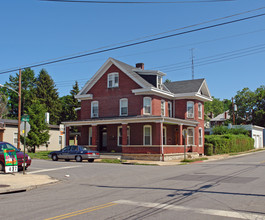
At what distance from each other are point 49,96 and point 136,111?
45964mm

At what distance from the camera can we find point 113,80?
117 feet

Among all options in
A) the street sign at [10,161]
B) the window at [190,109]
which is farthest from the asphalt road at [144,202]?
the window at [190,109]

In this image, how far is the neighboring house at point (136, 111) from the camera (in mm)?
31625

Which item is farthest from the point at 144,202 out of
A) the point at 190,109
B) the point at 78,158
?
the point at 190,109

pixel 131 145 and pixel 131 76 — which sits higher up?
pixel 131 76

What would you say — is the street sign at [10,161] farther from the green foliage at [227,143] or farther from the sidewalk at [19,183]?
the green foliage at [227,143]

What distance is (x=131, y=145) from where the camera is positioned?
31094mm

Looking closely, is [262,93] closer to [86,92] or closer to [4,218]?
[86,92]

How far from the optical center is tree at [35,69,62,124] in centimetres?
7197

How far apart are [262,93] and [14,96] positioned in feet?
200

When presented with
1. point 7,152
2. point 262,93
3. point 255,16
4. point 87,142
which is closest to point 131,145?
point 87,142

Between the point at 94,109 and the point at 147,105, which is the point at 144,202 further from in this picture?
the point at 94,109

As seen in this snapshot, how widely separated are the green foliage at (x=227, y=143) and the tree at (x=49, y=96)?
4060 centimetres

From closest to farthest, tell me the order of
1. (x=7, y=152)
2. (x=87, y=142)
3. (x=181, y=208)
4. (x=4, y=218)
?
(x=4, y=218) → (x=181, y=208) → (x=7, y=152) → (x=87, y=142)
